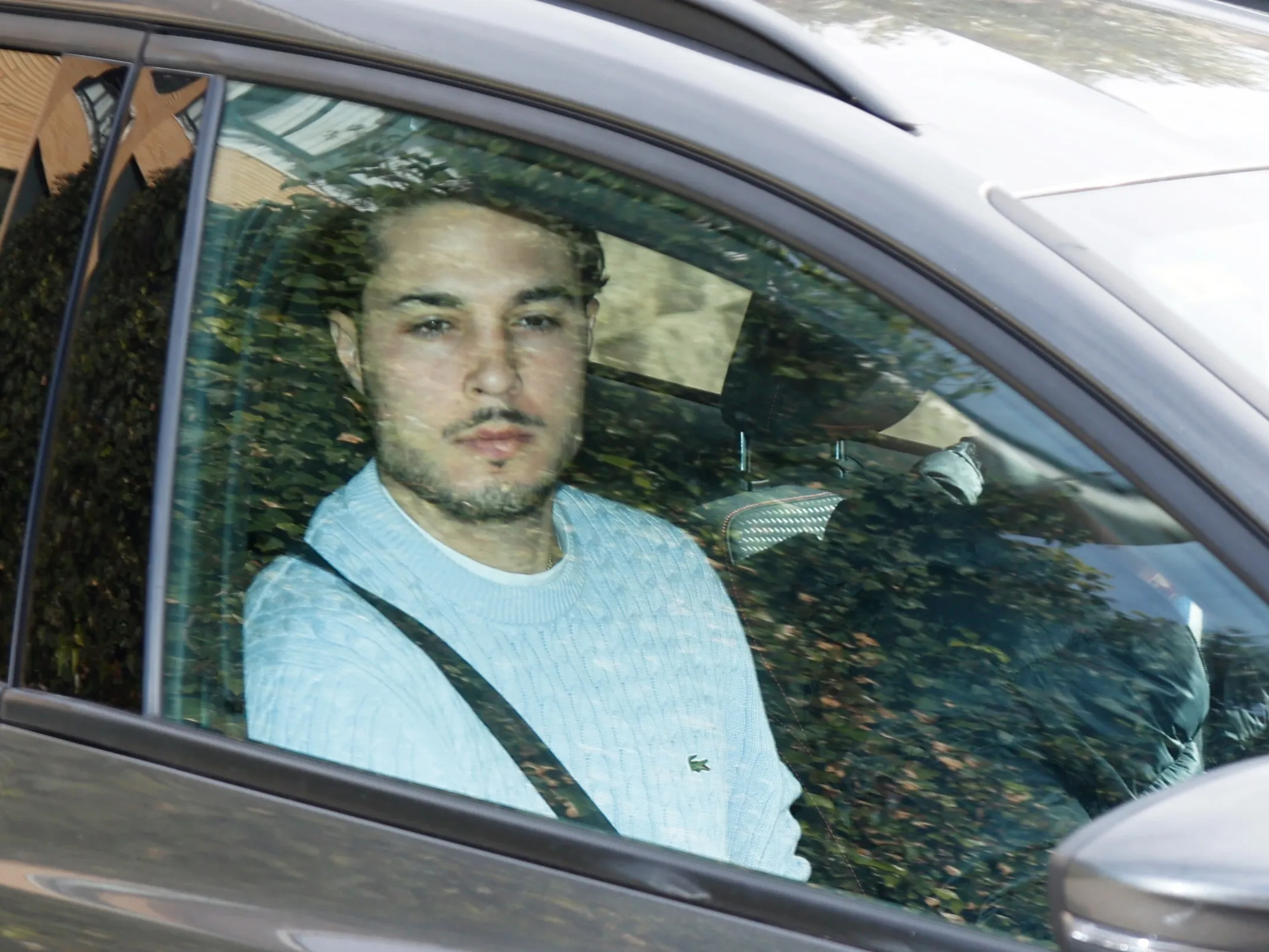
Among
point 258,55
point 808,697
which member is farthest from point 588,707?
point 258,55

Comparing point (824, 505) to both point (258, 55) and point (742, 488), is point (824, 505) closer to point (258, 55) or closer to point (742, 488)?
point (742, 488)

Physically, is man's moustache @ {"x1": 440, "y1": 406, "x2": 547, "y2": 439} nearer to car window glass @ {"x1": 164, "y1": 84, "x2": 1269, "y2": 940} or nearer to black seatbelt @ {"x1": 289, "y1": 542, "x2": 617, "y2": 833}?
car window glass @ {"x1": 164, "y1": 84, "x2": 1269, "y2": 940}

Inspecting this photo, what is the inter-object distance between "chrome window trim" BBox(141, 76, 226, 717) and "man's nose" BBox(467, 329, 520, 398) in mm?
293

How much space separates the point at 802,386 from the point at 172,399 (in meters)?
0.61

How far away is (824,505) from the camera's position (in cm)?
133

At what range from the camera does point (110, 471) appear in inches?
60.5

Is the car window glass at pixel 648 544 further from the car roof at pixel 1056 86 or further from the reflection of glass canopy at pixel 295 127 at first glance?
the car roof at pixel 1056 86

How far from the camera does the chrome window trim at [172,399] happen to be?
4.96 feet

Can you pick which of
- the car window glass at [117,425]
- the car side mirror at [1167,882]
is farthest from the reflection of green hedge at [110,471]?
the car side mirror at [1167,882]

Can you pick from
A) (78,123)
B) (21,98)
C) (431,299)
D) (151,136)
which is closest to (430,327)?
(431,299)

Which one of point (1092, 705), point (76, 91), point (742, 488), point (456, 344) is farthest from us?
point (76, 91)

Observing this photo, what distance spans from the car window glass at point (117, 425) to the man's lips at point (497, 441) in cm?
31

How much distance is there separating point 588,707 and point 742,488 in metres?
0.24

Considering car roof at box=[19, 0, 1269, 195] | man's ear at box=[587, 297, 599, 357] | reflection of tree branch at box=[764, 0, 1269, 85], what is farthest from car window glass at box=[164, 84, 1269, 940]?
reflection of tree branch at box=[764, 0, 1269, 85]
